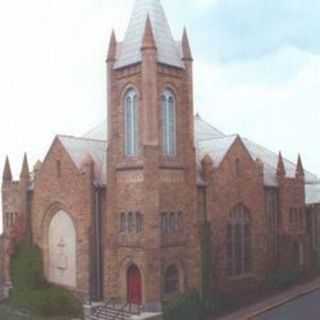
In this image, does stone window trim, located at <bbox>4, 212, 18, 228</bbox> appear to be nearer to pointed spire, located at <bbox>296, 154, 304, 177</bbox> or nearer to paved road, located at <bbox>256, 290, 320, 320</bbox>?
paved road, located at <bbox>256, 290, 320, 320</bbox>

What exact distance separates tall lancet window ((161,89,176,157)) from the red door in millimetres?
7218

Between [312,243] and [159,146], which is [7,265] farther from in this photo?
[312,243]

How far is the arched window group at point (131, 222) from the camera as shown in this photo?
33188 millimetres

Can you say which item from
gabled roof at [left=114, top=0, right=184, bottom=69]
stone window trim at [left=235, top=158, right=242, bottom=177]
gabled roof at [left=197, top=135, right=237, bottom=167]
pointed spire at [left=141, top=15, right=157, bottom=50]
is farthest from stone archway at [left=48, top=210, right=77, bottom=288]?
pointed spire at [left=141, top=15, right=157, bottom=50]

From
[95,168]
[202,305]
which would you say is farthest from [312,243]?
[95,168]

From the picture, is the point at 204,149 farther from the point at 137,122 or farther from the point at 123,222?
the point at 123,222

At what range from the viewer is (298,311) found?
107 ft

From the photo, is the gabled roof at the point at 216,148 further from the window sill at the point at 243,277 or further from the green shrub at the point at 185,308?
the green shrub at the point at 185,308

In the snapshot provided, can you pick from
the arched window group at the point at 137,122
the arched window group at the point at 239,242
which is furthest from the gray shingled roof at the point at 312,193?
the arched window group at the point at 137,122

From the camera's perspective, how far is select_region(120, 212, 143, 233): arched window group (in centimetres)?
3319

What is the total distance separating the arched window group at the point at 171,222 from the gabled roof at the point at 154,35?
29.6 feet

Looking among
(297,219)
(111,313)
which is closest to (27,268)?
(111,313)

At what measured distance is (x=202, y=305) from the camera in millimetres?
32906

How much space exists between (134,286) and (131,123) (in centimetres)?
970
